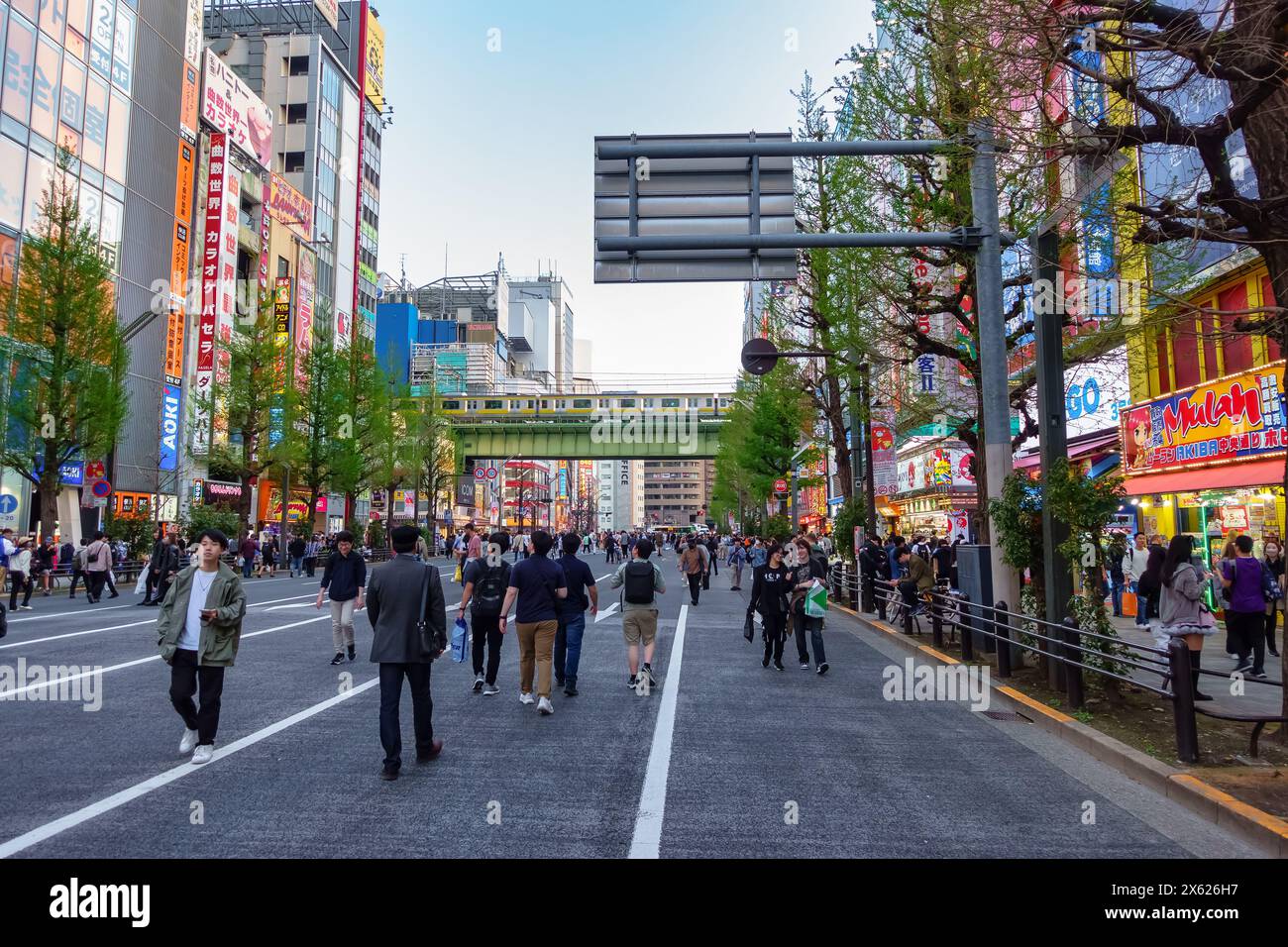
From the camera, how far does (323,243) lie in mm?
60969

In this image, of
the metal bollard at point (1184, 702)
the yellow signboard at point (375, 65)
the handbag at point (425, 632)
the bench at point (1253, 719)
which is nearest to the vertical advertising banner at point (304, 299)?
the yellow signboard at point (375, 65)

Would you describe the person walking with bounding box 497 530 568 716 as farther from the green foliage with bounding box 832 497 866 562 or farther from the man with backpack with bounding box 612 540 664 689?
the green foliage with bounding box 832 497 866 562

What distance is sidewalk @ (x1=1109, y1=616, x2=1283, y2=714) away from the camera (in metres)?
7.90

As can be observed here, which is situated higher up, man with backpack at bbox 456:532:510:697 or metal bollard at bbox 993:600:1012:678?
man with backpack at bbox 456:532:510:697

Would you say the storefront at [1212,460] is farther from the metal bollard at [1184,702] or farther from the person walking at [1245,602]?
the metal bollard at [1184,702]

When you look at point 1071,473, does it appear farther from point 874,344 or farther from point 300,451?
point 300,451

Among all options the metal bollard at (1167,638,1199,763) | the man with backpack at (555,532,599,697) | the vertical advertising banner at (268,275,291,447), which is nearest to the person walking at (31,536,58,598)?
the vertical advertising banner at (268,275,291,447)

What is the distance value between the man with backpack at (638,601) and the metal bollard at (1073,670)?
4.12 metres

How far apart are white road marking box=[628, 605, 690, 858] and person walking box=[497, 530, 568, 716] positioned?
1184 millimetres

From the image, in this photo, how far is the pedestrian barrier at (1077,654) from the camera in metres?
5.93

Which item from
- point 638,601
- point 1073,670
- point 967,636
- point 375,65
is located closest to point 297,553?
point 638,601

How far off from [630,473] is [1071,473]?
18464 centimetres

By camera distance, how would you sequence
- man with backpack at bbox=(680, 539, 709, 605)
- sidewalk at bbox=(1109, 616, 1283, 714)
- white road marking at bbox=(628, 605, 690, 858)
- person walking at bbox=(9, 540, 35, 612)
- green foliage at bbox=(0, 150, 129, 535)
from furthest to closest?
1. green foliage at bbox=(0, 150, 129, 535)
2. man with backpack at bbox=(680, 539, 709, 605)
3. person walking at bbox=(9, 540, 35, 612)
4. sidewalk at bbox=(1109, 616, 1283, 714)
5. white road marking at bbox=(628, 605, 690, 858)
